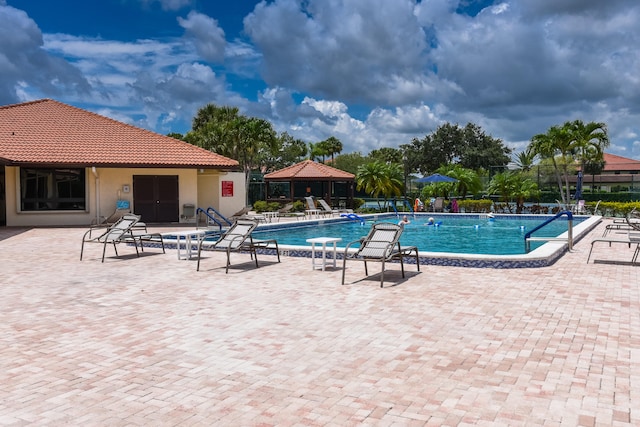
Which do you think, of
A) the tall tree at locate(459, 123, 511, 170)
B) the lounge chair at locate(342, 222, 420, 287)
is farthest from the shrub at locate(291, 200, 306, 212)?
the tall tree at locate(459, 123, 511, 170)

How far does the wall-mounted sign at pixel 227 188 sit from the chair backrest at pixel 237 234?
1323 centimetres

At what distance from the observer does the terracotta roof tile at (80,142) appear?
67.2ft

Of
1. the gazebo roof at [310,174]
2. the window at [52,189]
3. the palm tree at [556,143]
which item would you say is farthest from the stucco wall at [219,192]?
the palm tree at [556,143]

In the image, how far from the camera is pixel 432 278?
8.70m

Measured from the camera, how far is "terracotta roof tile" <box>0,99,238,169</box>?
67.2 ft

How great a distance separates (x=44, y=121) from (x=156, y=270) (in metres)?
16.8

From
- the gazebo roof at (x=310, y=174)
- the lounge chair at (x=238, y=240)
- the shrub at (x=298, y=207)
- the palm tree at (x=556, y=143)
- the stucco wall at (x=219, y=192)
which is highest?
the palm tree at (x=556, y=143)

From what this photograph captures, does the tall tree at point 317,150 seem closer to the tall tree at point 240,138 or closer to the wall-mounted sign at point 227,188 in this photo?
the tall tree at point 240,138

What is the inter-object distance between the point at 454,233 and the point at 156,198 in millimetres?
11627

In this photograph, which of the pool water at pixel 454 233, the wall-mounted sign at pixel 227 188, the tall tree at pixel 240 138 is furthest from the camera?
the tall tree at pixel 240 138

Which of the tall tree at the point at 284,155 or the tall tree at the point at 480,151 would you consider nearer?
the tall tree at the point at 480,151

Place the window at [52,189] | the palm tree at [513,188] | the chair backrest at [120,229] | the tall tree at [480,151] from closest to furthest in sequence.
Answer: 1. the chair backrest at [120,229]
2. the window at [52,189]
3. the palm tree at [513,188]
4. the tall tree at [480,151]

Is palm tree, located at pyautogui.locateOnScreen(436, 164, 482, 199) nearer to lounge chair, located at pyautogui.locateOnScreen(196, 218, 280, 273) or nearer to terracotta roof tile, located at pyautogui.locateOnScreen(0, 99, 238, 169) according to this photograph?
terracotta roof tile, located at pyautogui.locateOnScreen(0, 99, 238, 169)

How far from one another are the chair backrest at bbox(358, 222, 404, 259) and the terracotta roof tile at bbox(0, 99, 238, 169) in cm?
1376
